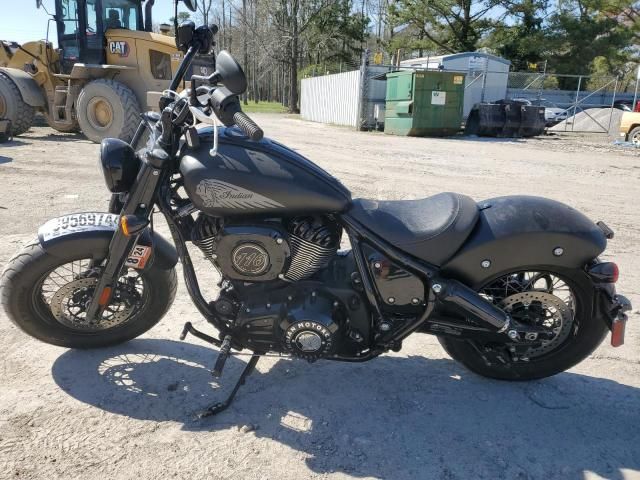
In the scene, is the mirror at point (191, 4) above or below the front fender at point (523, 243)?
above

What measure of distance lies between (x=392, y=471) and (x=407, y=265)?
94 centimetres

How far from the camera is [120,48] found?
11.3 m

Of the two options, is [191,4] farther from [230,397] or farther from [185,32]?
[230,397]

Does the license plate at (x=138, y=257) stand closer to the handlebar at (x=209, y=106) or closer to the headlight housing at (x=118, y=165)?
the headlight housing at (x=118, y=165)

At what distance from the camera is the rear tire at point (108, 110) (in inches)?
419

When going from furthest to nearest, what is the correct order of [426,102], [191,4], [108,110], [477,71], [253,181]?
1. [477,71]
2. [426,102]
3. [108,110]
4. [191,4]
5. [253,181]

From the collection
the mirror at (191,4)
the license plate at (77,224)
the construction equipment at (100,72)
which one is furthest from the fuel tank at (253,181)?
the construction equipment at (100,72)

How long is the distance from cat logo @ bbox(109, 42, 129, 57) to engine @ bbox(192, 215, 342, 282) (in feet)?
33.5

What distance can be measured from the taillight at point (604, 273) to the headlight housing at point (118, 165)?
2.36 metres

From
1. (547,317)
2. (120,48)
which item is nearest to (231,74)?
(547,317)

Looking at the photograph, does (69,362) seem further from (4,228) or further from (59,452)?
(4,228)

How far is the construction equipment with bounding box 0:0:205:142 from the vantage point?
1085 centimetres

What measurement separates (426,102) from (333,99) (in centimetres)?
754

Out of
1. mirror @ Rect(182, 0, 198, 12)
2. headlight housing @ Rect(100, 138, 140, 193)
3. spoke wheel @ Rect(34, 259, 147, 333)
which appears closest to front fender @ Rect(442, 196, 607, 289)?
headlight housing @ Rect(100, 138, 140, 193)
